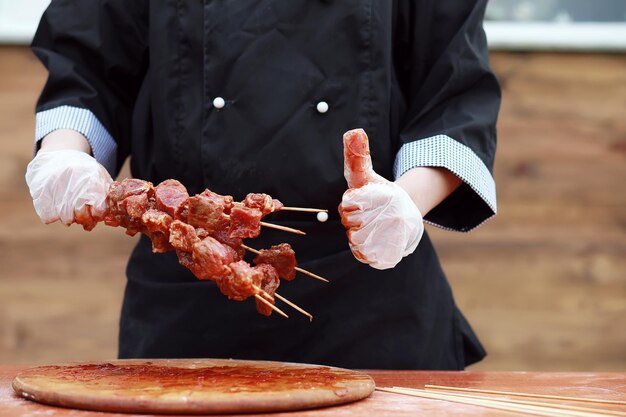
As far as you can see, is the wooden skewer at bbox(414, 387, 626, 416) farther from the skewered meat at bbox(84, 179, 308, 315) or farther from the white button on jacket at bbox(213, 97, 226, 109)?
the white button on jacket at bbox(213, 97, 226, 109)

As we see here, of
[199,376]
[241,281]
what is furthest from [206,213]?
[199,376]

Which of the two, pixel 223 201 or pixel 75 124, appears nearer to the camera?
pixel 223 201

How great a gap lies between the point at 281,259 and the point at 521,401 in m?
0.54

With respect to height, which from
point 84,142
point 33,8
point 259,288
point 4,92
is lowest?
point 259,288

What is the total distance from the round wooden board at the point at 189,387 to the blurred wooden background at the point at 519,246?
1618 millimetres

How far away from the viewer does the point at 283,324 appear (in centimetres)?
208

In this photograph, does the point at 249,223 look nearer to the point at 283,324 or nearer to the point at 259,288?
the point at 259,288

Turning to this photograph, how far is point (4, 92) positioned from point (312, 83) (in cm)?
175

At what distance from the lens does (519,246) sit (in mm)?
3369

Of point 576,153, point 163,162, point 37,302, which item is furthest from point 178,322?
point 576,153

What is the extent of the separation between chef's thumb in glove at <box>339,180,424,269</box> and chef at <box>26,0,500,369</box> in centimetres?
20

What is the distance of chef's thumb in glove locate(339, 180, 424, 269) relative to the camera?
1722 millimetres

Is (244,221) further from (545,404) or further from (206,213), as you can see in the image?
(545,404)

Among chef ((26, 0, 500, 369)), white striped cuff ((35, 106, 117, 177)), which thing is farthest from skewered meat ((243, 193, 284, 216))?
white striped cuff ((35, 106, 117, 177))
